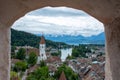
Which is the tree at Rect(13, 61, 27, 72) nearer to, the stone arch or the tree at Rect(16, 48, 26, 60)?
the tree at Rect(16, 48, 26, 60)

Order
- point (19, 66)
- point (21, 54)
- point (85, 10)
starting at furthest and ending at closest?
point (21, 54) < point (19, 66) < point (85, 10)

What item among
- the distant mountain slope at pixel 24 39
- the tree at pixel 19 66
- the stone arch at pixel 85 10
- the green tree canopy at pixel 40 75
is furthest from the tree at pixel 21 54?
the stone arch at pixel 85 10

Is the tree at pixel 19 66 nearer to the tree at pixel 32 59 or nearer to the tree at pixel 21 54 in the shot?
the tree at pixel 32 59

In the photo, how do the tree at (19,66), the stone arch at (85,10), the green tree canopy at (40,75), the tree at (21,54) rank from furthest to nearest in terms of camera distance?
the tree at (21,54)
the tree at (19,66)
the green tree canopy at (40,75)
the stone arch at (85,10)

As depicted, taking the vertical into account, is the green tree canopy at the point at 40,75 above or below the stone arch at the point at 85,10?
below

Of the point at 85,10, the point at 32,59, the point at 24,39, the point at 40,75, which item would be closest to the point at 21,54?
the point at 32,59

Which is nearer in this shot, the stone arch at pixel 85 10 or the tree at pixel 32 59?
the stone arch at pixel 85 10

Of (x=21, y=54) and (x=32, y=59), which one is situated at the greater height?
(x=21, y=54)

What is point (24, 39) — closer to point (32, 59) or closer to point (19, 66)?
point (32, 59)
